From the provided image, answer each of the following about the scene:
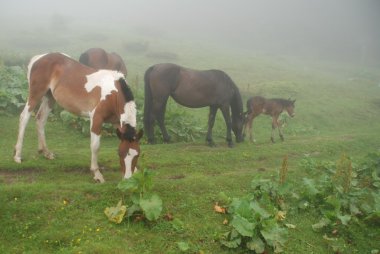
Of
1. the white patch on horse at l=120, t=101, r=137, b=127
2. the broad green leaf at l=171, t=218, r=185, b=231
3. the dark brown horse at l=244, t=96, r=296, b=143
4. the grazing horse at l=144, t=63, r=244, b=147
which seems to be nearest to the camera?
the broad green leaf at l=171, t=218, r=185, b=231

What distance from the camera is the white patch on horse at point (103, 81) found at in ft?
28.6

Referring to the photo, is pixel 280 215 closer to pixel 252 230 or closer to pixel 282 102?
pixel 252 230

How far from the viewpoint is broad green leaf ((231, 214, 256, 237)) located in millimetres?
6588

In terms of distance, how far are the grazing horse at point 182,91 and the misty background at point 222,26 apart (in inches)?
824

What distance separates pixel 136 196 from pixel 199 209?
1.38 meters

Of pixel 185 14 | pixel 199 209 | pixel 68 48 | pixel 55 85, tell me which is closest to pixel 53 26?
pixel 68 48

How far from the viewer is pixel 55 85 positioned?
9203mm

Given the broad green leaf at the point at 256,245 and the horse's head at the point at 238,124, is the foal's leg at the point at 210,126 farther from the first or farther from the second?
the broad green leaf at the point at 256,245

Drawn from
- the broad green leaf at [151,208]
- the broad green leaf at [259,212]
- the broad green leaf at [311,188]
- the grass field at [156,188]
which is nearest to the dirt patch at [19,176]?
the grass field at [156,188]

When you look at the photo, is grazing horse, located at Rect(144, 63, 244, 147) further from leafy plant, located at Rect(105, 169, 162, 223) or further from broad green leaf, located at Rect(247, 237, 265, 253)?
broad green leaf, located at Rect(247, 237, 265, 253)

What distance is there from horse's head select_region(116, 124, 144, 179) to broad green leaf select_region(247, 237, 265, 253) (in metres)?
2.64

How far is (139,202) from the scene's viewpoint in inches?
278

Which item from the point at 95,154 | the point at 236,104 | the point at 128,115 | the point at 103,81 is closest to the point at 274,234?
the point at 128,115

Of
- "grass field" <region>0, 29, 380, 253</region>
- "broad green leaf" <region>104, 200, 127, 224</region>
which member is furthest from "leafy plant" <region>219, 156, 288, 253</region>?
"broad green leaf" <region>104, 200, 127, 224</region>
